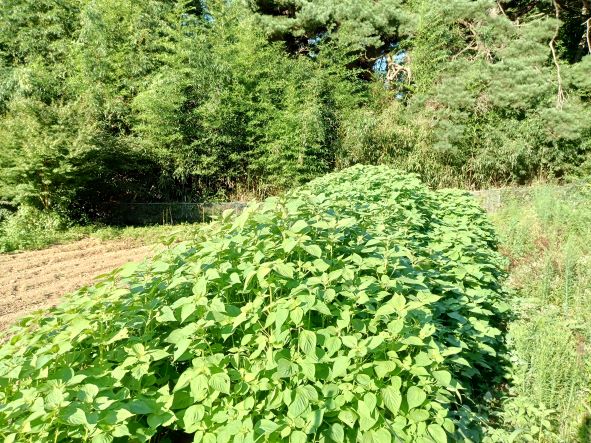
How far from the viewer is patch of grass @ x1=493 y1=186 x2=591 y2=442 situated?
1.74 meters

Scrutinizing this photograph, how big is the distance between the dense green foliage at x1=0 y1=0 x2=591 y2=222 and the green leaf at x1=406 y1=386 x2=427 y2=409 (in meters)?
6.11

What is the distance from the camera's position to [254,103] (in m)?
7.26

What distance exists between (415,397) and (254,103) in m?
6.88

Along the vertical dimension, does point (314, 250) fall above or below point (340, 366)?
above

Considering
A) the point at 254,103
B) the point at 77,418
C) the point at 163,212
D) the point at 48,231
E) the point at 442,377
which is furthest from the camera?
the point at 163,212

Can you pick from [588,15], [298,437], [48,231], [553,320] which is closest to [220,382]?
[298,437]

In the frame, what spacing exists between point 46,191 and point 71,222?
67 centimetres

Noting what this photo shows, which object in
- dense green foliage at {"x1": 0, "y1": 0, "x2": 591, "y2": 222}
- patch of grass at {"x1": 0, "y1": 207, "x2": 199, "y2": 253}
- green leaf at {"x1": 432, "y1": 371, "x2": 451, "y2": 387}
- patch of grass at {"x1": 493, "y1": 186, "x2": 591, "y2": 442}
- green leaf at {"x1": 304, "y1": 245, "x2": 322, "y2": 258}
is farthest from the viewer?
dense green foliage at {"x1": 0, "y1": 0, "x2": 591, "y2": 222}

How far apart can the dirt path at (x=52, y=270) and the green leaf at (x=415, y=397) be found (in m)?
2.10

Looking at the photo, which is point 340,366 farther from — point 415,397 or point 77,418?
point 77,418

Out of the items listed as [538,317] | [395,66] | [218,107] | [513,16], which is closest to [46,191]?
[218,107]

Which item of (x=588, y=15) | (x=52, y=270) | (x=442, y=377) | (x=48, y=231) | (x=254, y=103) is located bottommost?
(x=52, y=270)

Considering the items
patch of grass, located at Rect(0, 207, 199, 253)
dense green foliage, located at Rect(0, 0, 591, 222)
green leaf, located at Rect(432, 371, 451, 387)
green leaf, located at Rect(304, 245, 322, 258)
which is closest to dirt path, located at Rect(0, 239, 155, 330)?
patch of grass, located at Rect(0, 207, 199, 253)

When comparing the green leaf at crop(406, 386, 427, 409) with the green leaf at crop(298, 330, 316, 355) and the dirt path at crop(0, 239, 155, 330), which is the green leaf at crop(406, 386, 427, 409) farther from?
the dirt path at crop(0, 239, 155, 330)
